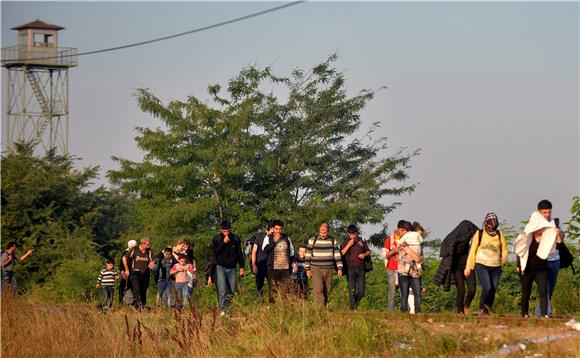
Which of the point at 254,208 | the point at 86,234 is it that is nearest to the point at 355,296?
the point at 254,208

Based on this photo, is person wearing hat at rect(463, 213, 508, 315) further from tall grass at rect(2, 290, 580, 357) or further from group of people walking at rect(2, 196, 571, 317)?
tall grass at rect(2, 290, 580, 357)

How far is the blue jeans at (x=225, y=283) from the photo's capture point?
78.5ft

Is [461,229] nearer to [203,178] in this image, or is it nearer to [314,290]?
[314,290]

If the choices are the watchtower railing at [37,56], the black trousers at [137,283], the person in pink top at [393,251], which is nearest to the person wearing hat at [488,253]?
the person in pink top at [393,251]

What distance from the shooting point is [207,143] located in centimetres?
3916

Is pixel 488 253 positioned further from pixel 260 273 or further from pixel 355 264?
pixel 260 273

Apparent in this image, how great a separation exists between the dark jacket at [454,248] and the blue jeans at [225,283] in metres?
4.22

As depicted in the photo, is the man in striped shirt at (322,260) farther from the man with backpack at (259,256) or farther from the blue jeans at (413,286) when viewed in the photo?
the blue jeans at (413,286)

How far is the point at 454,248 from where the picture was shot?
21.5 m

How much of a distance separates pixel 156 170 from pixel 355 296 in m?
14.9

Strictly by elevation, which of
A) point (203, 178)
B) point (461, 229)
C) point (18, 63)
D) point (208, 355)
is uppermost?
point (18, 63)

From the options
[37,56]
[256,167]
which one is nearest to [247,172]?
[256,167]

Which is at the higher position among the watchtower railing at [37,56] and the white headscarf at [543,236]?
the watchtower railing at [37,56]

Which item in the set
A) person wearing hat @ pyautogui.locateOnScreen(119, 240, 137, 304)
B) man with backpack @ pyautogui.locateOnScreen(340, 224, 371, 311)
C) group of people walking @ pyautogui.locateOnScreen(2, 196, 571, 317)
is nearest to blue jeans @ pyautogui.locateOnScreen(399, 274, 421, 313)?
group of people walking @ pyautogui.locateOnScreen(2, 196, 571, 317)
